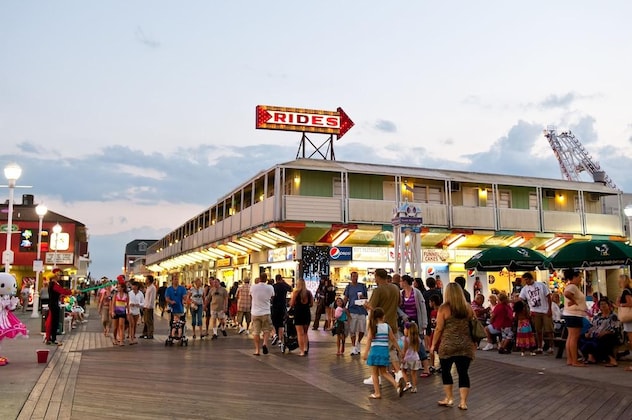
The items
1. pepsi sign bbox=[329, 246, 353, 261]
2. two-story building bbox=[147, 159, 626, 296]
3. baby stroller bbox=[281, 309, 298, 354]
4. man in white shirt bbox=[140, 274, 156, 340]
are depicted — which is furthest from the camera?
pepsi sign bbox=[329, 246, 353, 261]

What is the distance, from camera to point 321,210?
86.0 ft

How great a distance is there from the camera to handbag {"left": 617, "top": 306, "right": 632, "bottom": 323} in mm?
11086

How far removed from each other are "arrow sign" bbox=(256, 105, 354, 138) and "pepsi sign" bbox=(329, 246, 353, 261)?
7425mm

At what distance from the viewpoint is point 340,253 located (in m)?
27.6

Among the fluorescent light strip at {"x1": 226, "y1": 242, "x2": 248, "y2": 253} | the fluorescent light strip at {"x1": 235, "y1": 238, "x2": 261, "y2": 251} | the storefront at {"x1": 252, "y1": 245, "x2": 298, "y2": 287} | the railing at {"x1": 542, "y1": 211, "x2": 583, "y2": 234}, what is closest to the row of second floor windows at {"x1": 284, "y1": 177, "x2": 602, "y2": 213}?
the railing at {"x1": 542, "y1": 211, "x2": 583, "y2": 234}

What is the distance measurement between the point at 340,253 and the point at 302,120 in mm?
8202

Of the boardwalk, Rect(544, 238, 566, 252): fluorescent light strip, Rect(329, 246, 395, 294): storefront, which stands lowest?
the boardwalk

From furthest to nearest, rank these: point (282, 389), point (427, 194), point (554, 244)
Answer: point (554, 244) → point (427, 194) → point (282, 389)

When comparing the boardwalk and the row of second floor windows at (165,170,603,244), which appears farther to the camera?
the row of second floor windows at (165,170,603,244)

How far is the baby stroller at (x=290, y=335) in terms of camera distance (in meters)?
14.4

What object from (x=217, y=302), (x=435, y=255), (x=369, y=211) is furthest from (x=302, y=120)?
(x=217, y=302)

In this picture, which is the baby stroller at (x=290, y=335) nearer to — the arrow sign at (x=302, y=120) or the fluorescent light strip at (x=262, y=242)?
the fluorescent light strip at (x=262, y=242)

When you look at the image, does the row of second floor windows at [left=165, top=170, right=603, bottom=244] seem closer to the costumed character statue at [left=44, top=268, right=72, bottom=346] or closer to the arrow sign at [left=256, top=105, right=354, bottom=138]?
the arrow sign at [left=256, top=105, right=354, bottom=138]

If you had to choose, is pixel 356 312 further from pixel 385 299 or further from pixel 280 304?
pixel 385 299
